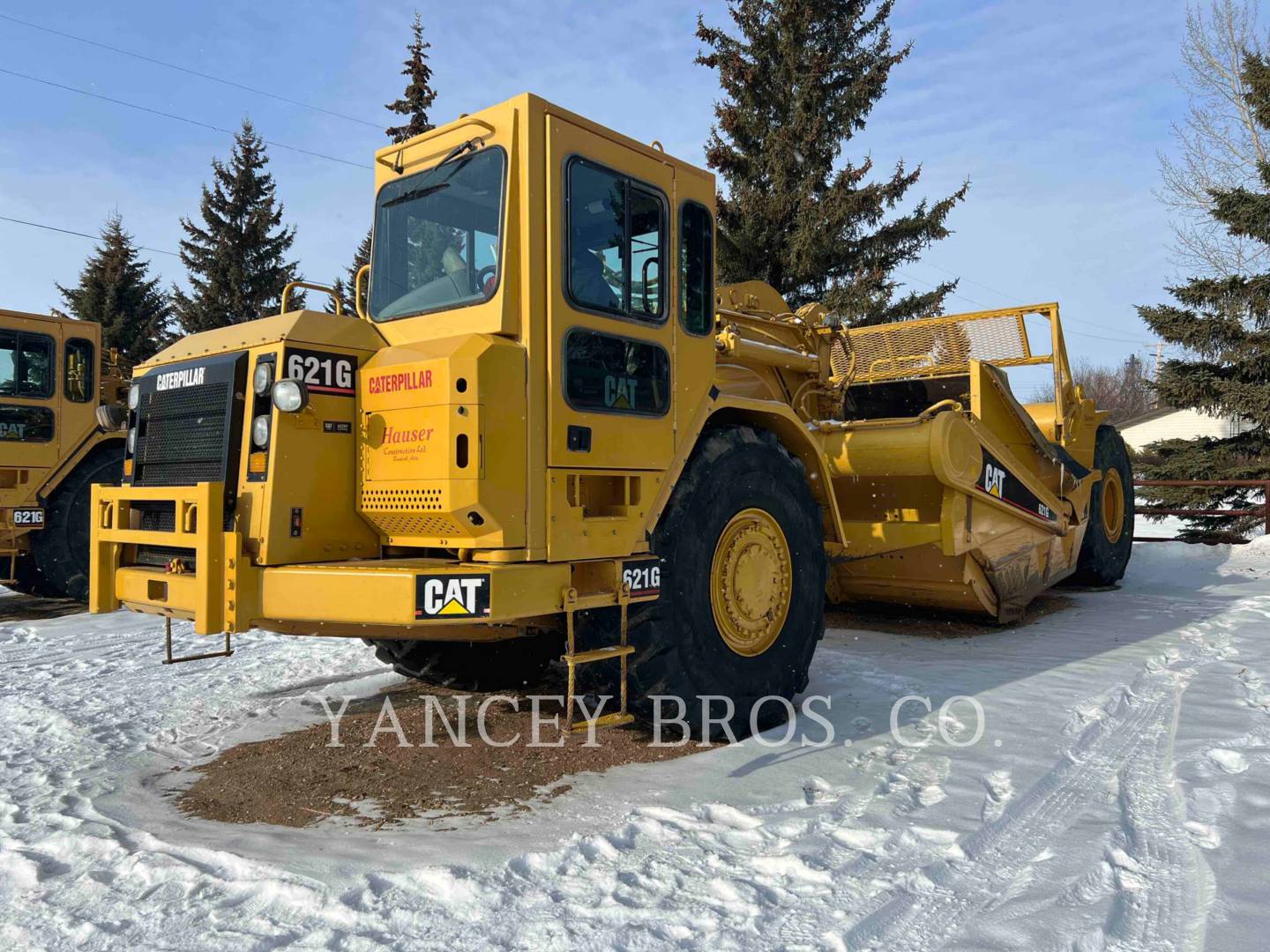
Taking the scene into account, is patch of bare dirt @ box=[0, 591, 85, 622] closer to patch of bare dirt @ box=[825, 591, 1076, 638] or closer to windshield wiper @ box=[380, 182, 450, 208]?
windshield wiper @ box=[380, 182, 450, 208]

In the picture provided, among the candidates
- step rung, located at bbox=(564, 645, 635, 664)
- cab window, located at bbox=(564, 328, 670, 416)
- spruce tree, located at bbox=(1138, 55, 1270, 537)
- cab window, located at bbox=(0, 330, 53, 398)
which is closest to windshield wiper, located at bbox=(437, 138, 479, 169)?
cab window, located at bbox=(564, 328, 670, 416)

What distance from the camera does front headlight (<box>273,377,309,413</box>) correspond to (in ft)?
12.8

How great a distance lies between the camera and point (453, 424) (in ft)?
12.3

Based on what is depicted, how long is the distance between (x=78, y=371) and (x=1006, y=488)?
9.56 metres

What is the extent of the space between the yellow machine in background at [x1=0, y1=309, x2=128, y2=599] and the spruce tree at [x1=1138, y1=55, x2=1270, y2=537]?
54.3 ft

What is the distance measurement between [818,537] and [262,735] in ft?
10.5

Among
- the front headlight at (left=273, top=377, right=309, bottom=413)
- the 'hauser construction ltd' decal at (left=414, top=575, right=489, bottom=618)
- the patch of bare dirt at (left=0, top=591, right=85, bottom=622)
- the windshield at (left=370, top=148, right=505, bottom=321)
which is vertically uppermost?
the windshield at (left=370, top=148, right=505, bottom=321)

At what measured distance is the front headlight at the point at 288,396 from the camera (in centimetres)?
390

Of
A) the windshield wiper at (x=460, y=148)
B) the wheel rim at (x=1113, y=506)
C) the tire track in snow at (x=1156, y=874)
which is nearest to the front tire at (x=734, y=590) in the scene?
the tire track in snow at (x=1156, y=874)

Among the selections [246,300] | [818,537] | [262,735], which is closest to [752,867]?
[818,537]

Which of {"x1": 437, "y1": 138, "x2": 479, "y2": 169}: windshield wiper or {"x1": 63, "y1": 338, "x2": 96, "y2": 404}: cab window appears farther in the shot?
{"x1": 63, "y1": 338, "x2": 96, "y2": 404}: cab window

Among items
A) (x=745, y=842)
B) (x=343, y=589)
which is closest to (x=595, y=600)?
(x=343, y=589)

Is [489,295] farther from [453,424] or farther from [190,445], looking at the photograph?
[190,445]

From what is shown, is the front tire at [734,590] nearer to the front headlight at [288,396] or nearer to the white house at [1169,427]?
the front headlight at [288,396]
